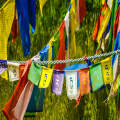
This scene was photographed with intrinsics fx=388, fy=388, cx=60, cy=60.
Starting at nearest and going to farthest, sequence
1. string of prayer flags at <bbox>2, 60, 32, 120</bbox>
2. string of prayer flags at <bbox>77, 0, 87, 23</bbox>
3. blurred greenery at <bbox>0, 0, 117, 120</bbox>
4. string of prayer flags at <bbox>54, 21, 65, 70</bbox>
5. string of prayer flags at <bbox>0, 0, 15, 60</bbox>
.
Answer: string of prayer flags at <bbox>2, 60, 32, 120</bbox> < string of prayer flags at <bbox>0, 0, 15, 60</bbox> < string of prayer flags at <bbox>54, 21, 65, 70</bbox> < string of prayer flags at <bbox>77, 0, 87, 23</bbox> < blurred greenery at <bbox>0, 0, 117, 120</bbox>

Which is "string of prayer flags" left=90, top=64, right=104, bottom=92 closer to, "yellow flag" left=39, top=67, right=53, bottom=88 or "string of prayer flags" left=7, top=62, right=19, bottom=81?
"yellow flag" left=39, top=67, right=53, bottom=88

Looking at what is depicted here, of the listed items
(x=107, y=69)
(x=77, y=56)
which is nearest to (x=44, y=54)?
(x=107, y=69)

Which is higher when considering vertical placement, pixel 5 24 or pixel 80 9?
pixel 80 9

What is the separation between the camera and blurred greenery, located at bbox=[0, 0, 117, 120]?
4.21 meters

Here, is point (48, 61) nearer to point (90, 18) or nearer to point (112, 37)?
point (112, 37)

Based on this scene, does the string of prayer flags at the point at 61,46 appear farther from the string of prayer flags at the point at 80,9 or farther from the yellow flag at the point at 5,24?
the yellow flag at the point at 5,24

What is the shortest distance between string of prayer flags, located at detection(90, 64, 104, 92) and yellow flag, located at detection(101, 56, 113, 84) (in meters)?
0.03

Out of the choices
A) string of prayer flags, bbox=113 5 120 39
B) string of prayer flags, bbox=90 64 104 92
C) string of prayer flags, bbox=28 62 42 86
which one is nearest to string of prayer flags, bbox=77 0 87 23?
string of prayer flags, bbox=113 5 120 39

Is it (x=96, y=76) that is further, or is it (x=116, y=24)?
(x=116, y=24)

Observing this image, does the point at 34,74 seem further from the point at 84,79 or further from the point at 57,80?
the point at 84,79

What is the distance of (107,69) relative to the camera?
2.79 metres

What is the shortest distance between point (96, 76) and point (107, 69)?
94 millimetres

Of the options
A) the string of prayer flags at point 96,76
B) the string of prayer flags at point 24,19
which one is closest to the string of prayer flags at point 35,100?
the string of prayer flags at point 24,19

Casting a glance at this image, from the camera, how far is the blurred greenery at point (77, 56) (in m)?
4.21
